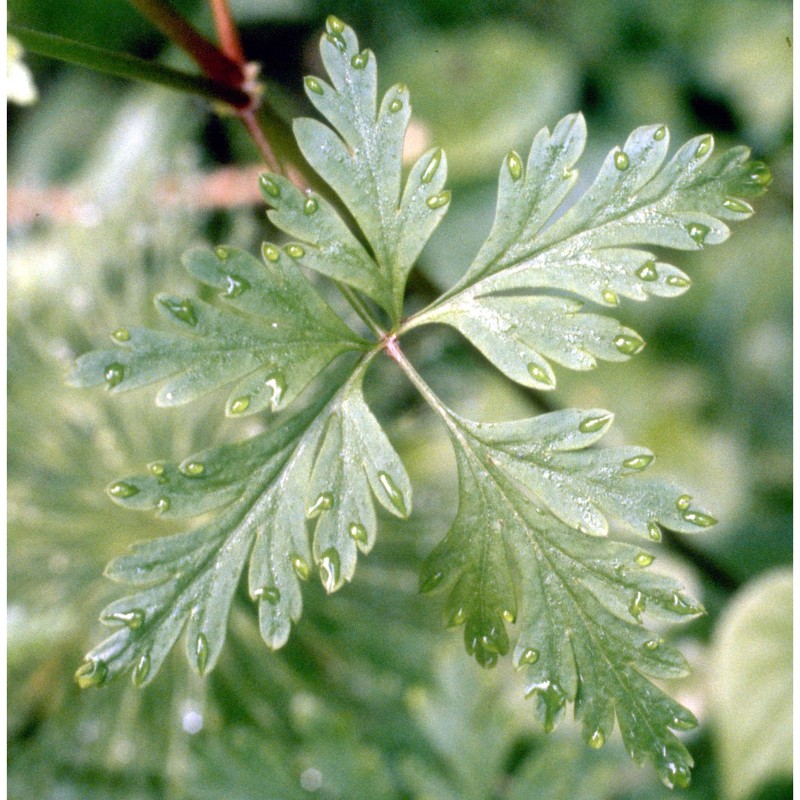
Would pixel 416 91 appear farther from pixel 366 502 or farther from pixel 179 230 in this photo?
pixel 366 502

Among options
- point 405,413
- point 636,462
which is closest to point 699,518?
point 636,462

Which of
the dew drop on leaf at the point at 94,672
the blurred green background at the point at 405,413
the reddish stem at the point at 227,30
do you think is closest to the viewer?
the dew drop on leaf at the point at 94,672

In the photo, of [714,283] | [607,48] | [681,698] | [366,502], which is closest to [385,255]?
[366,502]

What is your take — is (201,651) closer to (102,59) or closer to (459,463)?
(459,463)

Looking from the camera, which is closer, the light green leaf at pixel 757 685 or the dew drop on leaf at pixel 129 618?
the dew drop on leaf at pixel 129 618

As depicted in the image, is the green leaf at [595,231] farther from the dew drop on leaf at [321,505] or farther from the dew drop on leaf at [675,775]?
the dew drop on leaf at [675,775]

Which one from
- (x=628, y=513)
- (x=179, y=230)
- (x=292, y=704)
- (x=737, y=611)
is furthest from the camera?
(x=179, y=230)

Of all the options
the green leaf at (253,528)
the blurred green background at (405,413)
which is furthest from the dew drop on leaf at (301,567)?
the blurred green background at (405,413)
